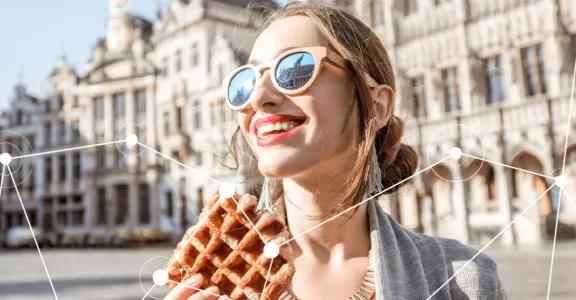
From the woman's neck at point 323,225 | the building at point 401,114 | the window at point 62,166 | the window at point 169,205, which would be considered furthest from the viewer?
the window at point 62,166

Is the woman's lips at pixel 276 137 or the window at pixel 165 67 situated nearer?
the woman's lips at pixel 276 137

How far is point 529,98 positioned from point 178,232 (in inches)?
139

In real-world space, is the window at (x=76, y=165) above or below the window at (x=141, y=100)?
below

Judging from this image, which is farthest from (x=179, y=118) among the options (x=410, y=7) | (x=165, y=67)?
(x=410, y=7)

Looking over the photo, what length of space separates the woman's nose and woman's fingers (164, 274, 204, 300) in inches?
8.9

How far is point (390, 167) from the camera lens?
83 cm

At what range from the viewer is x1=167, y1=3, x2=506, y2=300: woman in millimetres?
613

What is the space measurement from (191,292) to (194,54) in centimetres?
570

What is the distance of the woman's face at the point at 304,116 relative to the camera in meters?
0.61

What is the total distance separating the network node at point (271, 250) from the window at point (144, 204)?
568 centimetres

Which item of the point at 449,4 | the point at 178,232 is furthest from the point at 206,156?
the point at 449,4

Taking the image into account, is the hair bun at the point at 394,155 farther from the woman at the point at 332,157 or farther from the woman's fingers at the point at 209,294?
the woman's fingers at the point at 209,294

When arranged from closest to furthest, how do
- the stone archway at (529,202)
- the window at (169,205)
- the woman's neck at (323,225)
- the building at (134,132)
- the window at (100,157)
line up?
the woman's neck at (323,225) < the stone archway at (529,202) < the building at (134,132) < the window at (169,205) < the window at (100,157)

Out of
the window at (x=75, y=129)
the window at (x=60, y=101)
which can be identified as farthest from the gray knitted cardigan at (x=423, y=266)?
the window at (x=60, y=101)
